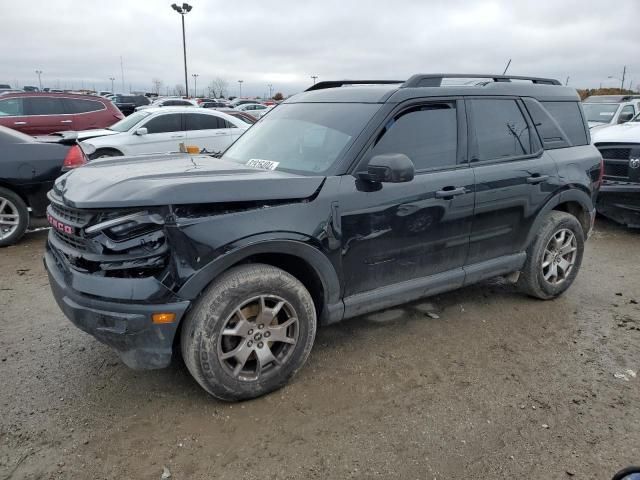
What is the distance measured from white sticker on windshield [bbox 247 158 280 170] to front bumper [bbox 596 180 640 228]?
568 centimetres

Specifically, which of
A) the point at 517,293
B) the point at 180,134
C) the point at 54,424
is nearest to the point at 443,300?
the point at 517,293

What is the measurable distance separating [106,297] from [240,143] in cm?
200

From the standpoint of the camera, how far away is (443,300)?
465cm

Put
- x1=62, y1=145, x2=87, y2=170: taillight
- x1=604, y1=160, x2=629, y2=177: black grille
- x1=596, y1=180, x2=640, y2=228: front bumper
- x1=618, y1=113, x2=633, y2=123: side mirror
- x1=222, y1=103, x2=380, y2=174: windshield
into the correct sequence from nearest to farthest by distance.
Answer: x1=222, y1=103, x2=380, y2=174: windshield → x1=62, y1=145, x2=87, y2=170: taillight → x1=596, y1=180, x2=640, y2=228: front bumper → x1=604, y1=160, x2=629, y2=177: black grille → x1=618, y1=113, x2=633, y2=123: side mirror

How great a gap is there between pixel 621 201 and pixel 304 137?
5.64 m

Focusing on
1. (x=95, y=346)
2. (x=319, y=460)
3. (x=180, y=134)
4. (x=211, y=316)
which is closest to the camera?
(x=319, y=460)

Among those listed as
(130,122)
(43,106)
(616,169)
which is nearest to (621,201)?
(616,169)

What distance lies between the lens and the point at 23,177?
20.0 feet

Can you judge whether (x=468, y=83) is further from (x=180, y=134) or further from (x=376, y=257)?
(x=180, y=134)

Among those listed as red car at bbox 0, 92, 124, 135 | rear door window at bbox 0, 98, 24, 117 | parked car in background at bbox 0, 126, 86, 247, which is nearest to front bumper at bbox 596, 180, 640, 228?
parked car in background at bbox 0, 126, 86, 247

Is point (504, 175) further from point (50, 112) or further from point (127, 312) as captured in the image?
point (50, 112)

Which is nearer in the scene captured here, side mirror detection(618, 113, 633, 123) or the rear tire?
the rear tire

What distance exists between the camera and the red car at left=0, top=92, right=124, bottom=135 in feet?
40.2

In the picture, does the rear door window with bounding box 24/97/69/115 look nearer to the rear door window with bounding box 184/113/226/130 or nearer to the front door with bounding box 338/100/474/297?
the rear door window with bounding box 184/113/226/130
